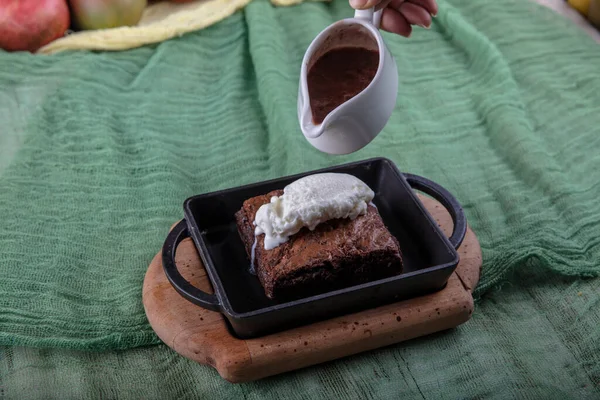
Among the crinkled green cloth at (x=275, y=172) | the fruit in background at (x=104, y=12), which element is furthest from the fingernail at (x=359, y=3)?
the fruit in background at (x=104, y=12)

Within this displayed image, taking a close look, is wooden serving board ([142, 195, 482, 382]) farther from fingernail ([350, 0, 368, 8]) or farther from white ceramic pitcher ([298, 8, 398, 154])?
fingernail ([350, 0, 368, 8])

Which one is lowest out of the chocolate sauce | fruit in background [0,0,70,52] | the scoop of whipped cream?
fruit in background [0,0,70,52]

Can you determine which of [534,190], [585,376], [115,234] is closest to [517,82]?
[534,190]

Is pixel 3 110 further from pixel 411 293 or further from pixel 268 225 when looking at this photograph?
pixel 411 293

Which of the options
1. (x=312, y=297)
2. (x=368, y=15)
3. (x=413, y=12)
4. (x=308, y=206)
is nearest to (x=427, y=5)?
(x=413, y=12)

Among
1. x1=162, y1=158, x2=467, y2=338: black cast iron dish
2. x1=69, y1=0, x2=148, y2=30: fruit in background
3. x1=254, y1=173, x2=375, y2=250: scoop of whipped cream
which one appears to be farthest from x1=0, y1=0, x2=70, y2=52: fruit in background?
x1=254, y1=173, x2=375, y2=250: scoop of whipped cream
